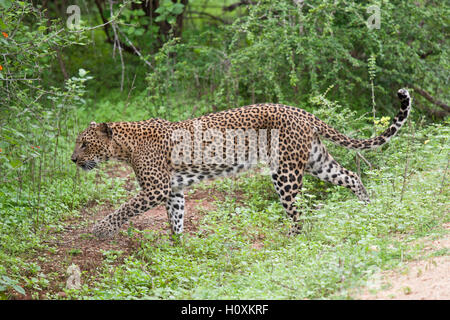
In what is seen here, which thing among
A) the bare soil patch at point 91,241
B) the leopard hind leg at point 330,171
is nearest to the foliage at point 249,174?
the bare soil patch at point 91,241

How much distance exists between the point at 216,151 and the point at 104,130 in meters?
1.46

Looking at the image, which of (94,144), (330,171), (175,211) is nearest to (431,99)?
(330,171)

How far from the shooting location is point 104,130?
7.83 m

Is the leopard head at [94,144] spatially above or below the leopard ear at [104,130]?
below

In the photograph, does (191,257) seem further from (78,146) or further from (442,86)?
(442,86)

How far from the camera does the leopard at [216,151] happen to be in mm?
7656

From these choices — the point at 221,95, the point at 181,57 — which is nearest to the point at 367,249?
the point at 221,95

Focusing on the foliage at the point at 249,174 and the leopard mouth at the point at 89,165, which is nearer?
the foliage at the point at 249,174

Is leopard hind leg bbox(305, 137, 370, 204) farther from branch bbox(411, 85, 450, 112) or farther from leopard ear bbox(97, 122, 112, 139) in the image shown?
branch bbox(411, 85, 450, 112)

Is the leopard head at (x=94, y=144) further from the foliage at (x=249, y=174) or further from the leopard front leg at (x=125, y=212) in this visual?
the leopard front leg at (x=125, y=212)

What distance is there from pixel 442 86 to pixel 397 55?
1.02 metres

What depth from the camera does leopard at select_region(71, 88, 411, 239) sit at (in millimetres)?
7656

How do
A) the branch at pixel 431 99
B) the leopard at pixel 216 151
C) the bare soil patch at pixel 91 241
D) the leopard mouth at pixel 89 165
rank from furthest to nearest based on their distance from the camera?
the branch at pixel 431 99
the leopard mouth at pixel 89 165
the leopard at pixel 216 151
the bare soil patch at pixel 91 241

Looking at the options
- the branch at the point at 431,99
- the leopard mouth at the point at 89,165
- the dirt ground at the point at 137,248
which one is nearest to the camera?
the dirt ground at the point at 137,248
